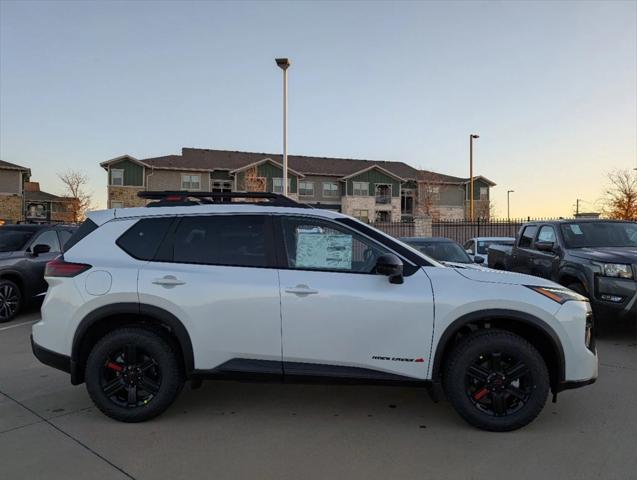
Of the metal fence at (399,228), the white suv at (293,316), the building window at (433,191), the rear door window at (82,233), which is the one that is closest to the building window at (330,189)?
the building window at (433,191)

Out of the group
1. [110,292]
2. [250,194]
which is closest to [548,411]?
[250,194]

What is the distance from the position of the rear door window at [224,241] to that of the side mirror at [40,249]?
629cm

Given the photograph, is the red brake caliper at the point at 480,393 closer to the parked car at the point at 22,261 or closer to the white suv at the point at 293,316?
the white suv at the point at 293,316

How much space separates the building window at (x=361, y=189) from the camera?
53781mm

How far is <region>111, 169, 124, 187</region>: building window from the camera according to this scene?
4666 centimetres

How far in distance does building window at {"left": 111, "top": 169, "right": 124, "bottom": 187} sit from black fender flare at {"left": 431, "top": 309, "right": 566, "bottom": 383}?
4782cm

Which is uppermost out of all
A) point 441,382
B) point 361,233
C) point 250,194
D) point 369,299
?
point 250,194

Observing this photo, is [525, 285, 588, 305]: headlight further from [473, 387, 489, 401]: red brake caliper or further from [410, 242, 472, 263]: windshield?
[410, 242, 472, 263]: windshield

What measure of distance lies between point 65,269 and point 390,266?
265 centimetres

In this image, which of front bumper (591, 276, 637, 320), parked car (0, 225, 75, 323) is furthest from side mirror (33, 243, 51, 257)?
front bumper (591, 276, 637, 320)

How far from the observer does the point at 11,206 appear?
44.7 meters

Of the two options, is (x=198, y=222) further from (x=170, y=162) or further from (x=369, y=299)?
(x=170, y=162)

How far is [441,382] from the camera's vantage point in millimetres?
3846

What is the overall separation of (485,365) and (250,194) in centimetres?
240
